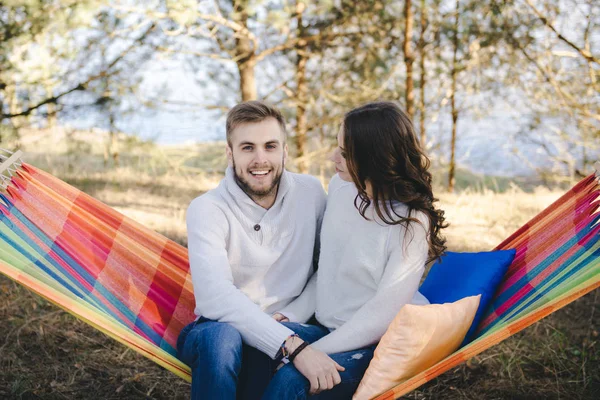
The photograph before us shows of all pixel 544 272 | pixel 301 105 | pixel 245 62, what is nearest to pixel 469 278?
pixel 544 272

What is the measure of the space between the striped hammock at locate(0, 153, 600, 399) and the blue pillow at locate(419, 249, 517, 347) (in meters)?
0.03

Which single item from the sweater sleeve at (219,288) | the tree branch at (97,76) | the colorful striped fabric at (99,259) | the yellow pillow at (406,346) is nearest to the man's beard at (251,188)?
the sweater sleeve at (219,288)

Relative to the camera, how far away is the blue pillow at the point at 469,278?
5.54 feet

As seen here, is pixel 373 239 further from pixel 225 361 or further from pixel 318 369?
pixel 225 361

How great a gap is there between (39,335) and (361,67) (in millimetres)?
5165

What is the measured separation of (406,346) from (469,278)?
0.46m

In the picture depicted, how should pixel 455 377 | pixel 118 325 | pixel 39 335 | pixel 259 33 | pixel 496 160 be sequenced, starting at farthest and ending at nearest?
pixel 496 160 → pixel 259 33 → pixel 39 335 → pixel 455 377 → pixel 118 325

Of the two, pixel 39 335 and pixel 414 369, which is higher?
pixel 414 369

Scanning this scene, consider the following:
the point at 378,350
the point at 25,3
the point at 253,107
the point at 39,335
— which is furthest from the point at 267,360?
the point at 25,3

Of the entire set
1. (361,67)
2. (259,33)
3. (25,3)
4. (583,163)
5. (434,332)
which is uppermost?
(25,3)

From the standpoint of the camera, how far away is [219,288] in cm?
160

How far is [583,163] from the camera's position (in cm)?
651

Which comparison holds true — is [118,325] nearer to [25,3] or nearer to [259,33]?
[25,3]

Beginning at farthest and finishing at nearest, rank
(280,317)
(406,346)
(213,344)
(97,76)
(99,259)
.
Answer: (97,76) → (99,259) → (280,317) → (213,344) → (406,346)
